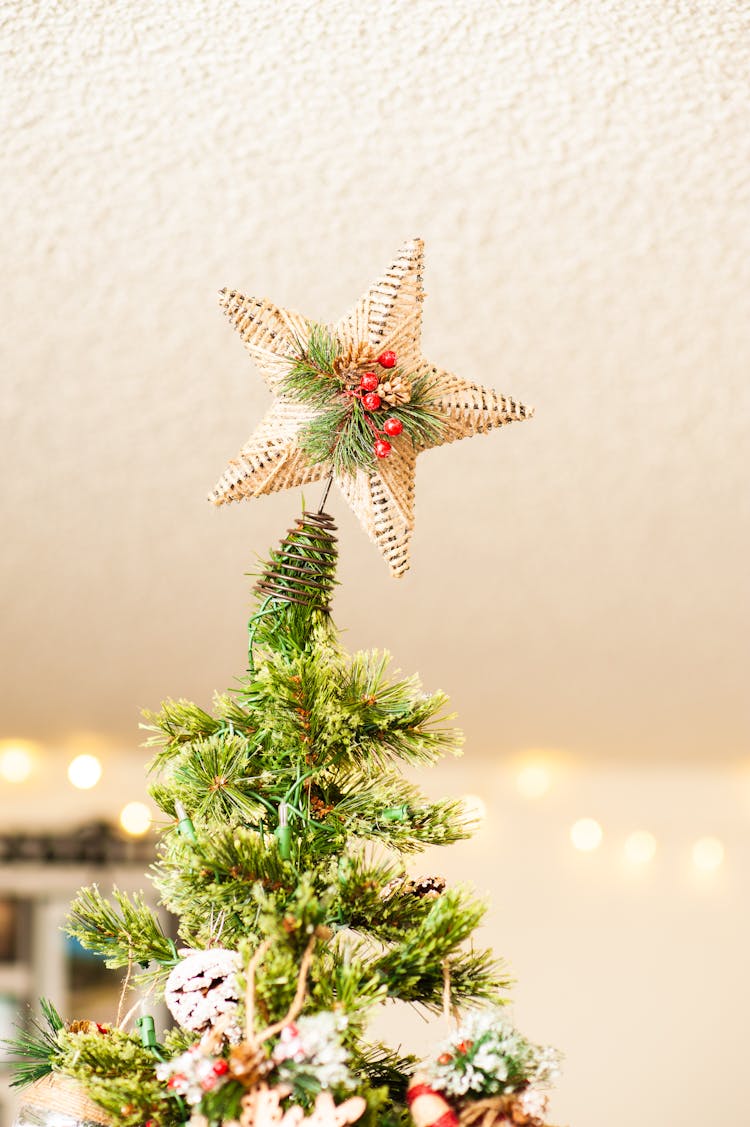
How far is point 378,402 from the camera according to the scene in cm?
74

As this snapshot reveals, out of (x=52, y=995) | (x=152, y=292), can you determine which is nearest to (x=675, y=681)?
(x=152, y=292)

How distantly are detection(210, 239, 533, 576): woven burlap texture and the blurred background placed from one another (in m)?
0.30

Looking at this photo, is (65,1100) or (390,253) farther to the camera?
(390,253)

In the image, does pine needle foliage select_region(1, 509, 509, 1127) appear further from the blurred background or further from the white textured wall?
the white textured wall

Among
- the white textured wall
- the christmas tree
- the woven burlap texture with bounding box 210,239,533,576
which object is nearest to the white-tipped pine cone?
the christmas tree

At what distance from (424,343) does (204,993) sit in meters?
1.23

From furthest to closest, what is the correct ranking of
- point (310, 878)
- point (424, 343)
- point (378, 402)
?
point (424, 343) < point (378, 402) < point (310, 878)

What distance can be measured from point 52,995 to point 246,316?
3.91m

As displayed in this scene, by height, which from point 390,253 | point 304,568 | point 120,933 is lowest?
point 120,933

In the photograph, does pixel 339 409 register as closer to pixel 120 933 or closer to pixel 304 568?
pixel 304 568

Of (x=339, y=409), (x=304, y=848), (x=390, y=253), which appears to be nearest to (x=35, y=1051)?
(x=304, y=848)

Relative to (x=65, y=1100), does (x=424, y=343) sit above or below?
above

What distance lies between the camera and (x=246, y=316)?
79cm

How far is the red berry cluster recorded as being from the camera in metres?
0.74
